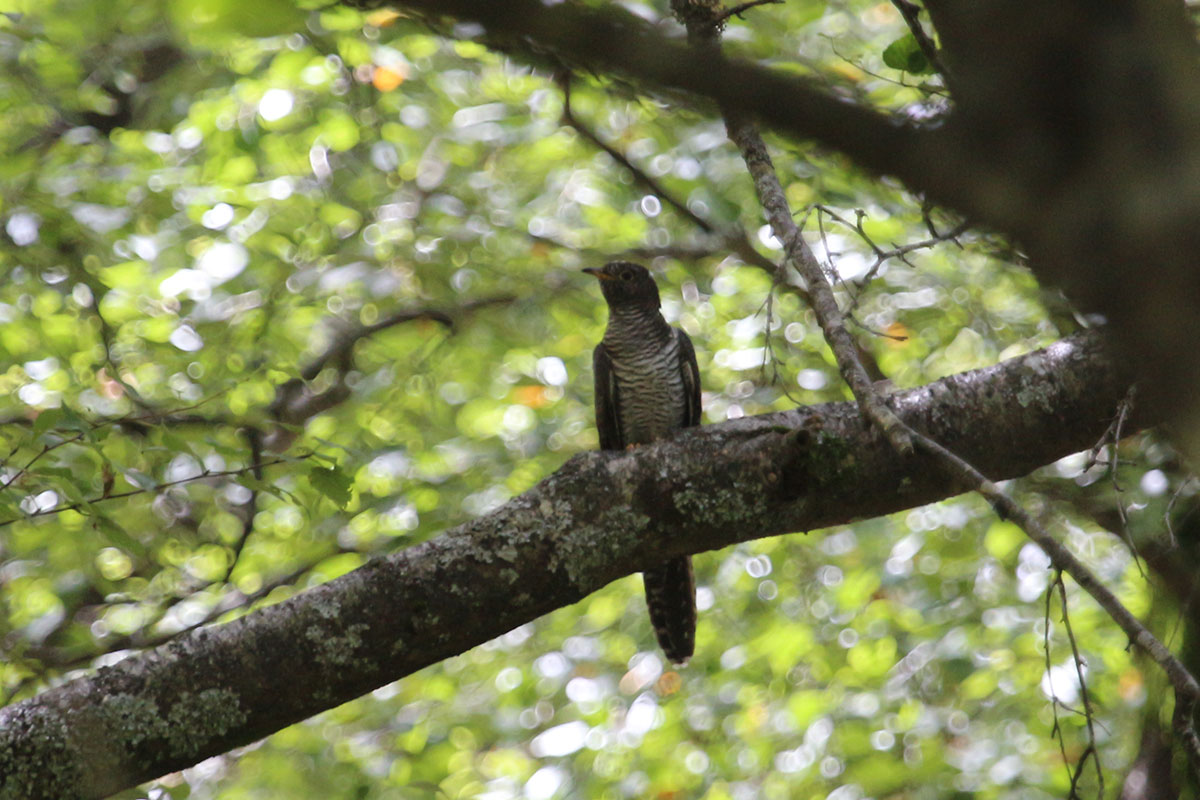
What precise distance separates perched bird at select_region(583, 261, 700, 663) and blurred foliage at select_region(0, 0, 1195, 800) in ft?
1.14

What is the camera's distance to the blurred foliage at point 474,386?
4160 millimetres

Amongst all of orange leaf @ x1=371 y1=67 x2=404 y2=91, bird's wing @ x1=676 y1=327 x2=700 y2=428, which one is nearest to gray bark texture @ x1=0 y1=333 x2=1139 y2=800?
bird's wing @ x1=676 y1=327 x2=700 y2=428

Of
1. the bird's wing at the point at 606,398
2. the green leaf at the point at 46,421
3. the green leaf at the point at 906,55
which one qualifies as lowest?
the bird's wing at the point at 606,398

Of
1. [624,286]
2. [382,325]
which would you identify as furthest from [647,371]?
[382,325]

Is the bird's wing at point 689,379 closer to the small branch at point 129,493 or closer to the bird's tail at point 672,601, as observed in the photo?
the bird's tail at point 672,601

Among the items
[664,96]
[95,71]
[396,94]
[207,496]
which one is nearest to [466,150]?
[396,94]

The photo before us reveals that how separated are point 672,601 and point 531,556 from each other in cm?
157

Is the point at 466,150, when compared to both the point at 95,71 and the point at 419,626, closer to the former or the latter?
the point at 95,71

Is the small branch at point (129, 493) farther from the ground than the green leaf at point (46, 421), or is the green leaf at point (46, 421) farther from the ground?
the green leaf at point (46, 421)

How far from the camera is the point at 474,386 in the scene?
530 centimetres

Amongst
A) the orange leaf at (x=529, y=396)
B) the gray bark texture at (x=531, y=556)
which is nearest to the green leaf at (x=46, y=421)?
the gray bark texture at (x=531, y=556)

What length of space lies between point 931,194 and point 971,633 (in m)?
4.56

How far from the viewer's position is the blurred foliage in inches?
164

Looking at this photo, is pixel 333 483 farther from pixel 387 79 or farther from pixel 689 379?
pixel 387 79
